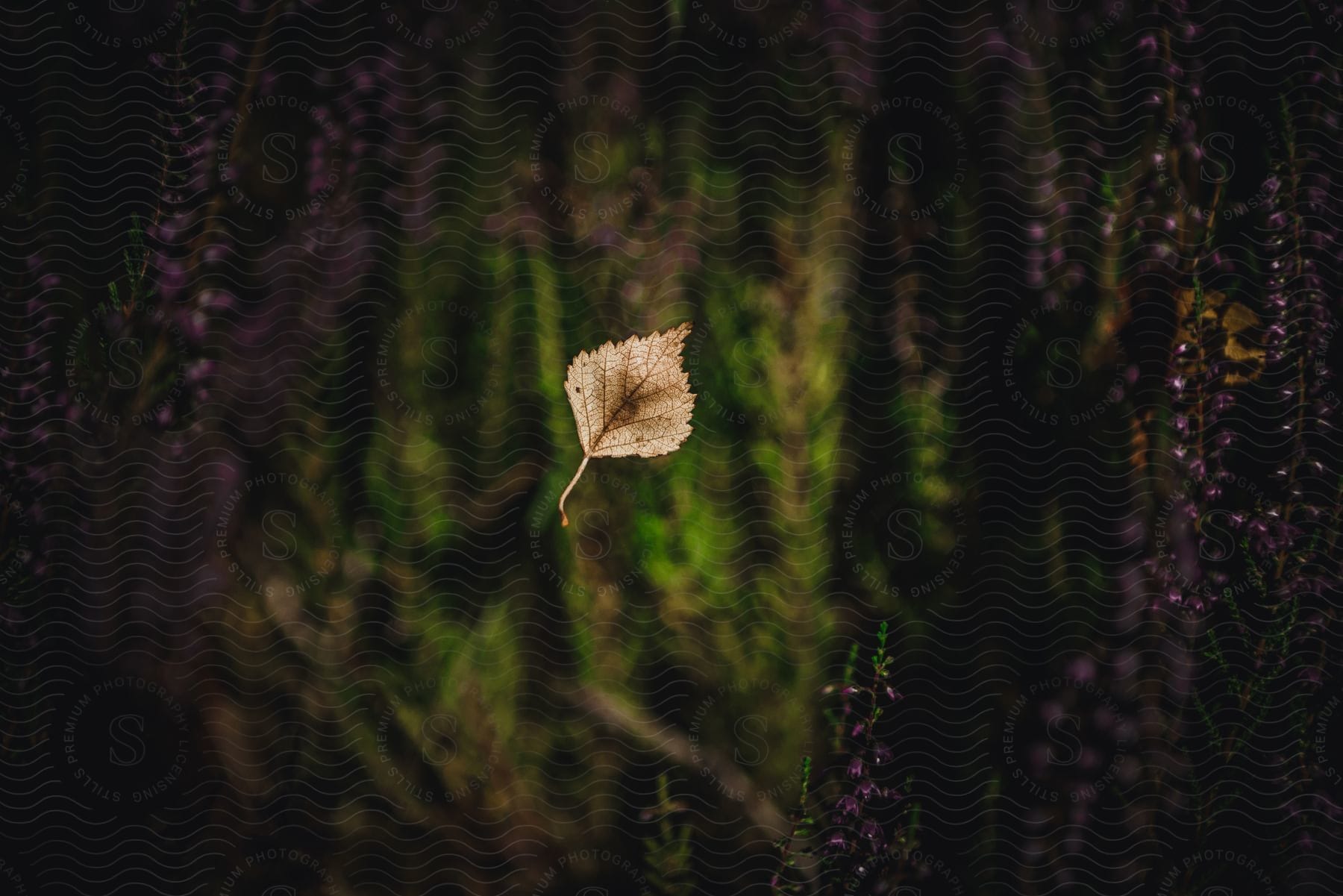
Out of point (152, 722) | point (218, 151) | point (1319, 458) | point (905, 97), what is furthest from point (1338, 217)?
point (152, 722)

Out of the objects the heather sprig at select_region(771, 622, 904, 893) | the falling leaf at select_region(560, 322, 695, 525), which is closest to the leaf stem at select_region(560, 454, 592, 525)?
the falling leaf at select_region(560, 322, 695, 525)

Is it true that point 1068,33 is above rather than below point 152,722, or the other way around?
above

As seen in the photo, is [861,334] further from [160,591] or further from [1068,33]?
[160,591]
